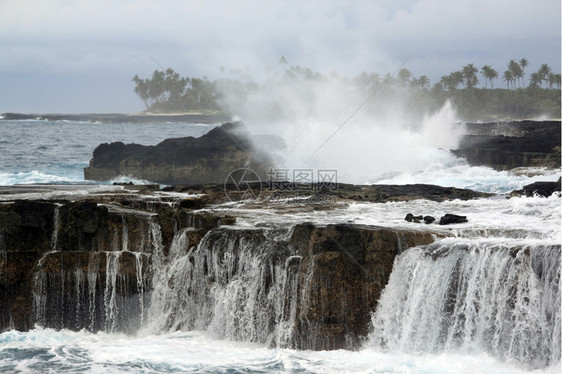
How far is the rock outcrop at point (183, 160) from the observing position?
118 ft

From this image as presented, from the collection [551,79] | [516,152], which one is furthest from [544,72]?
[516,152]

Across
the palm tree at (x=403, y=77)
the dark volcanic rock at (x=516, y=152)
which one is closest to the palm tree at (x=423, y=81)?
the palm tree at (x=403, y=77)

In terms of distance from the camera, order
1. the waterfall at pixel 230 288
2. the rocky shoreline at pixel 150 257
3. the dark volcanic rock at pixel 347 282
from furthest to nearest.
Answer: the waterfall at pixel 230 288, the rocky shoreline at pixel 150 257, the dark volcanic rock at pixel 347 282

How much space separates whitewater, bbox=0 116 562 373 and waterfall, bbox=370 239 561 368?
2 cm

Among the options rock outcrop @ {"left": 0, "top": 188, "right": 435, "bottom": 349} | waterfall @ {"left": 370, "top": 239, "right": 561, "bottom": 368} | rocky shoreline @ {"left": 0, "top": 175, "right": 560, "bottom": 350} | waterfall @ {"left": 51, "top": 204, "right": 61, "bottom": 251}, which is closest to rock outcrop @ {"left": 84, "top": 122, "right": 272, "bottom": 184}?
rocky shoreline @ {"left": 0, "top": 175, "right": 560, "bottom": 350}

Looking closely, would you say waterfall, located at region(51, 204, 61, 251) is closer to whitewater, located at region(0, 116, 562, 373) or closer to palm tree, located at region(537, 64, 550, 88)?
whitewater, located at region(0, 116, 562, 373)

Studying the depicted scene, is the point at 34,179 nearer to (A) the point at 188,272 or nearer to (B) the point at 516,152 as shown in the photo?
(B) the point at 516,152

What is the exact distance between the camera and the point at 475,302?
1302cm

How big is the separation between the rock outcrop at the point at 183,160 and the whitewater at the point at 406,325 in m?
18.8

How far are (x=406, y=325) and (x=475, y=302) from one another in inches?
53.8

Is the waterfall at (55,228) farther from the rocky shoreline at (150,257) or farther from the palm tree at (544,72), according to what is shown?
the palm tree at (544,72)

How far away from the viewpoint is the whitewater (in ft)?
41.1

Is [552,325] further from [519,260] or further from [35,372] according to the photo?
[35,372]

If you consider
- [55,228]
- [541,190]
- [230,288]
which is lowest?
[230,288]
